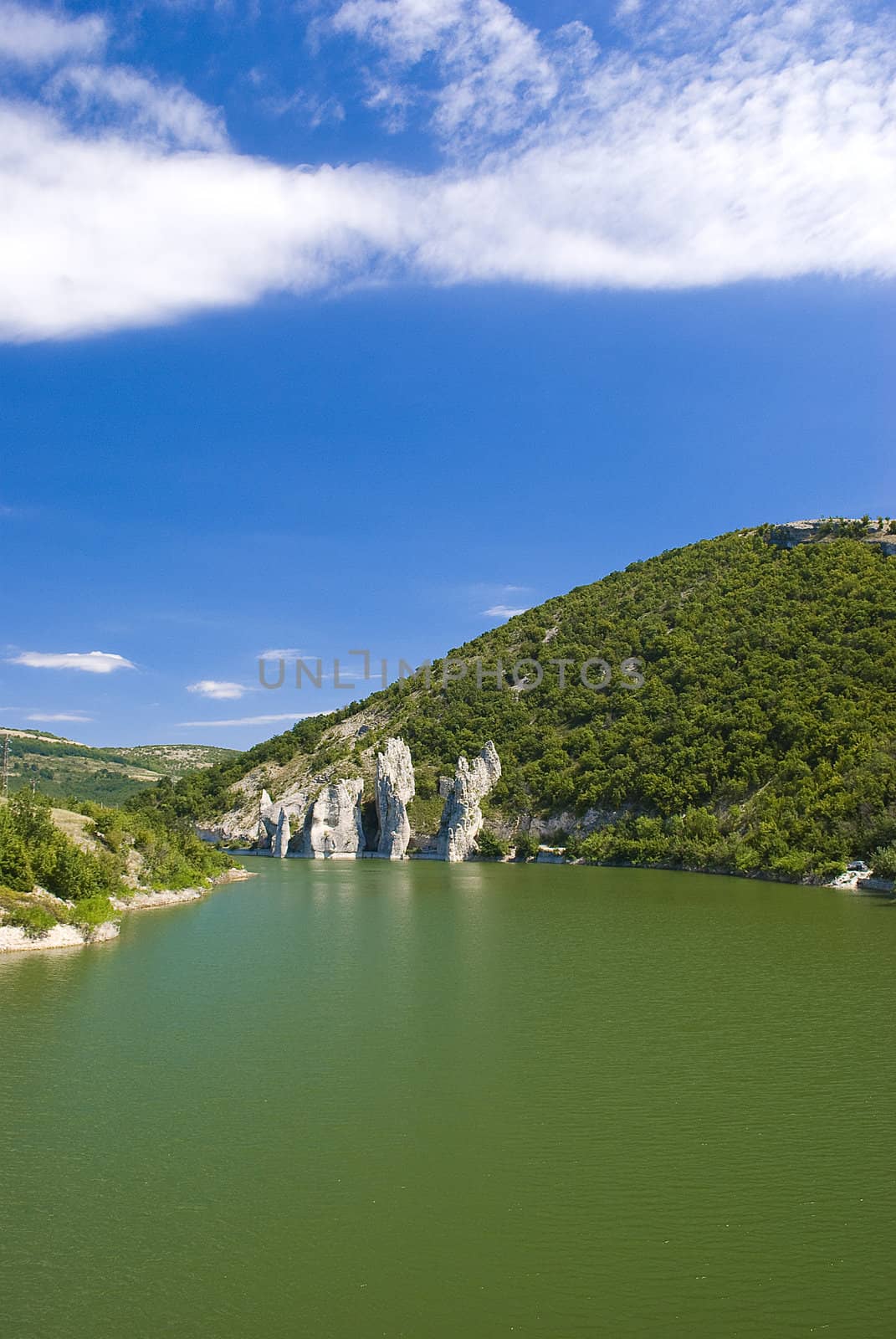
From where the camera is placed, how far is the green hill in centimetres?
5600

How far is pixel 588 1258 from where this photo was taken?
962cm

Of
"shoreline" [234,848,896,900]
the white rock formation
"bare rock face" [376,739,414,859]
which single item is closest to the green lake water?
"shoreline" [234,848,896,900]

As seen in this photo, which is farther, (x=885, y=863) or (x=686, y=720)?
(x=686, y=720)

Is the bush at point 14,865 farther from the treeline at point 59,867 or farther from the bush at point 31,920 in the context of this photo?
the bush at point 31,920

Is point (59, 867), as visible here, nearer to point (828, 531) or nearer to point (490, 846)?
point (490, 846)

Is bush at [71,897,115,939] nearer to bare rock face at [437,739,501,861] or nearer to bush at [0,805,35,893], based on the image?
bush at [0,805,35,893]

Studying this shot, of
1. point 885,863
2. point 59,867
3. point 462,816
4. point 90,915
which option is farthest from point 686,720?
point 59,867

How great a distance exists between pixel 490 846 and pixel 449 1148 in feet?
217

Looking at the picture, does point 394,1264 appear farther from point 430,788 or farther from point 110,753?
point 110,753

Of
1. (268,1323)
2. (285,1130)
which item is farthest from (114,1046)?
(268,1323)

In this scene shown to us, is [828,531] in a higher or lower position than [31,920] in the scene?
higher

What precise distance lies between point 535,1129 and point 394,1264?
4249mm

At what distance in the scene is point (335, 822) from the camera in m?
85.2

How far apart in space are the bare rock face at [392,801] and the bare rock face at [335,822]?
2665 mm
